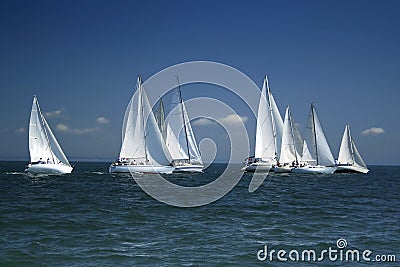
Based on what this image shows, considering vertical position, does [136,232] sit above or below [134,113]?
below

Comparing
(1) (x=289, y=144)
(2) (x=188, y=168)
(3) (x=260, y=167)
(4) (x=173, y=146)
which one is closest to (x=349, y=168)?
(1) (x=289, y=144)

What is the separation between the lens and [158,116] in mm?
84438

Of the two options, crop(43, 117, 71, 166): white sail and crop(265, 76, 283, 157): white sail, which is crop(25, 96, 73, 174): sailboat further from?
crop(265, 76, 283, 157): white sail

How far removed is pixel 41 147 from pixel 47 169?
339 cm

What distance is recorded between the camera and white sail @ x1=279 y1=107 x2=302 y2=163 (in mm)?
84938

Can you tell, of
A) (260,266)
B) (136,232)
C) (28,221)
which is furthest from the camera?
(28,221)

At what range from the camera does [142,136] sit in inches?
2724

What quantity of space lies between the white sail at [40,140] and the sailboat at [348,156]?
54523 millimetres

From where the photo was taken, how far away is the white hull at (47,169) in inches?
2547

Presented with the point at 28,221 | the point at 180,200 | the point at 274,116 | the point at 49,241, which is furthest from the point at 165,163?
the point at 49,241

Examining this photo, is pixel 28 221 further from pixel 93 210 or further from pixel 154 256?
pixel 154 256

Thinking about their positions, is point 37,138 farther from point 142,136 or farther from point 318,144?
point 318,144

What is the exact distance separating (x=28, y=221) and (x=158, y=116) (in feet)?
200

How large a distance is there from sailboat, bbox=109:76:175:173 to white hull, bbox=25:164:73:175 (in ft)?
30.3
